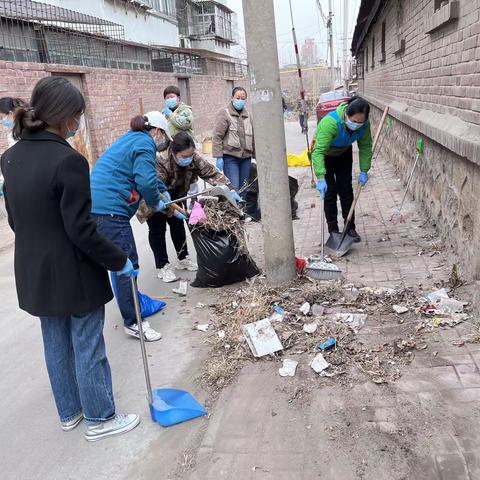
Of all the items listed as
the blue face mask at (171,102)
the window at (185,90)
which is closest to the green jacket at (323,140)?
the blue face mask at (171,102)

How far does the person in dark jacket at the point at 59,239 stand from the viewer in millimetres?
2293

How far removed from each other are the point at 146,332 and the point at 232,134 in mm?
3396

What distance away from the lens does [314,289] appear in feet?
13.8

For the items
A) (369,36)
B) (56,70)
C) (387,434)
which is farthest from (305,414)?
(369,36)

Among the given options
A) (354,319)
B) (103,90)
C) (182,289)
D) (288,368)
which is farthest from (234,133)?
(103,90)

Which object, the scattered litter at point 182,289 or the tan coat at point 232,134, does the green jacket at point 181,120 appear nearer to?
the tan coat at point 232,134

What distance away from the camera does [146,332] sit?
13.0ft

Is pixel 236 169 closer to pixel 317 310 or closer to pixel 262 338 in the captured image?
pixel 317 310

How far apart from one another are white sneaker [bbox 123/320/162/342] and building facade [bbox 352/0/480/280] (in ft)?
8.30

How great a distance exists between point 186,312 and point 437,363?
2217mm

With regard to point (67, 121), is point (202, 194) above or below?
below

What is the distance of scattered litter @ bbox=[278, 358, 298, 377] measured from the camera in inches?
122

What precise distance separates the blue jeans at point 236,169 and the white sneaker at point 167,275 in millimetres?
1920

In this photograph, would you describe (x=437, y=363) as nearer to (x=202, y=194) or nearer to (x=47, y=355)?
(x=47, y=355)
